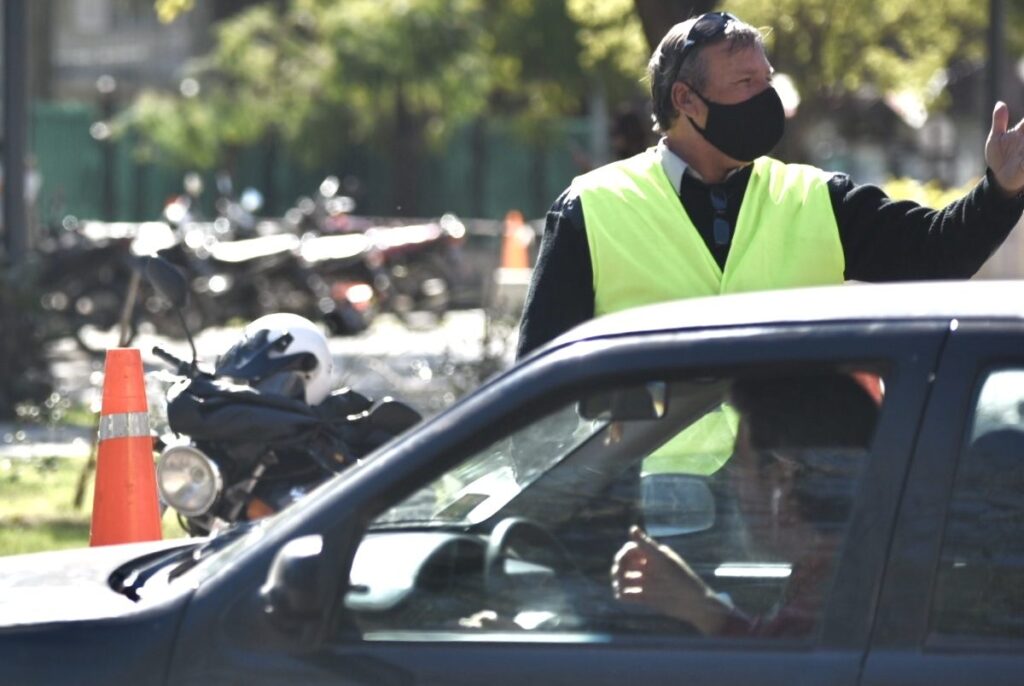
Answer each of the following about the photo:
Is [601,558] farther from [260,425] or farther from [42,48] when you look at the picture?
[42,48]

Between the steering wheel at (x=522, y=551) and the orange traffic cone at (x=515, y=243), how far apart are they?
58.8 ft

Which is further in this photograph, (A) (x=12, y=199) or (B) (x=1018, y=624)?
(A) (x=12, y=199)

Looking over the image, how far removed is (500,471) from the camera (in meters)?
3.14

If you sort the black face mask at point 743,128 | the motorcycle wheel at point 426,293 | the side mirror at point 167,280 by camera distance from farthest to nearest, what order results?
the motorcycle wheel at point 426,293 → the side mirror at point 167,280 → the black face mask at point 743,128

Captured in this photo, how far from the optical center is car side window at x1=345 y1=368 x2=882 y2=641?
9.75ft

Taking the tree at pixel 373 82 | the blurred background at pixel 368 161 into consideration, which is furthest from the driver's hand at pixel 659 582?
the tree at pixel 373 82

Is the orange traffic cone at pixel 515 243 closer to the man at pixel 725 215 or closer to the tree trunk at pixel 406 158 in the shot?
the tree trunk at pixel 406 158

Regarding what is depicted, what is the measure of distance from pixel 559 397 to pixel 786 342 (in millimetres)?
357

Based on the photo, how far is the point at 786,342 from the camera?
2.98 meters

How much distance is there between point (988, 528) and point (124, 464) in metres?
3.62

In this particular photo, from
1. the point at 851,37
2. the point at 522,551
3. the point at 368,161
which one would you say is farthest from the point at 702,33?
the point at 368,161

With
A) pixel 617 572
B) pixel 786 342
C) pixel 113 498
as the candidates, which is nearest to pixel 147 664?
pixel 617 572

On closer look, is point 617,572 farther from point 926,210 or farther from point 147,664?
point 926,210

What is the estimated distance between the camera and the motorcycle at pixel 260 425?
5.69 m
